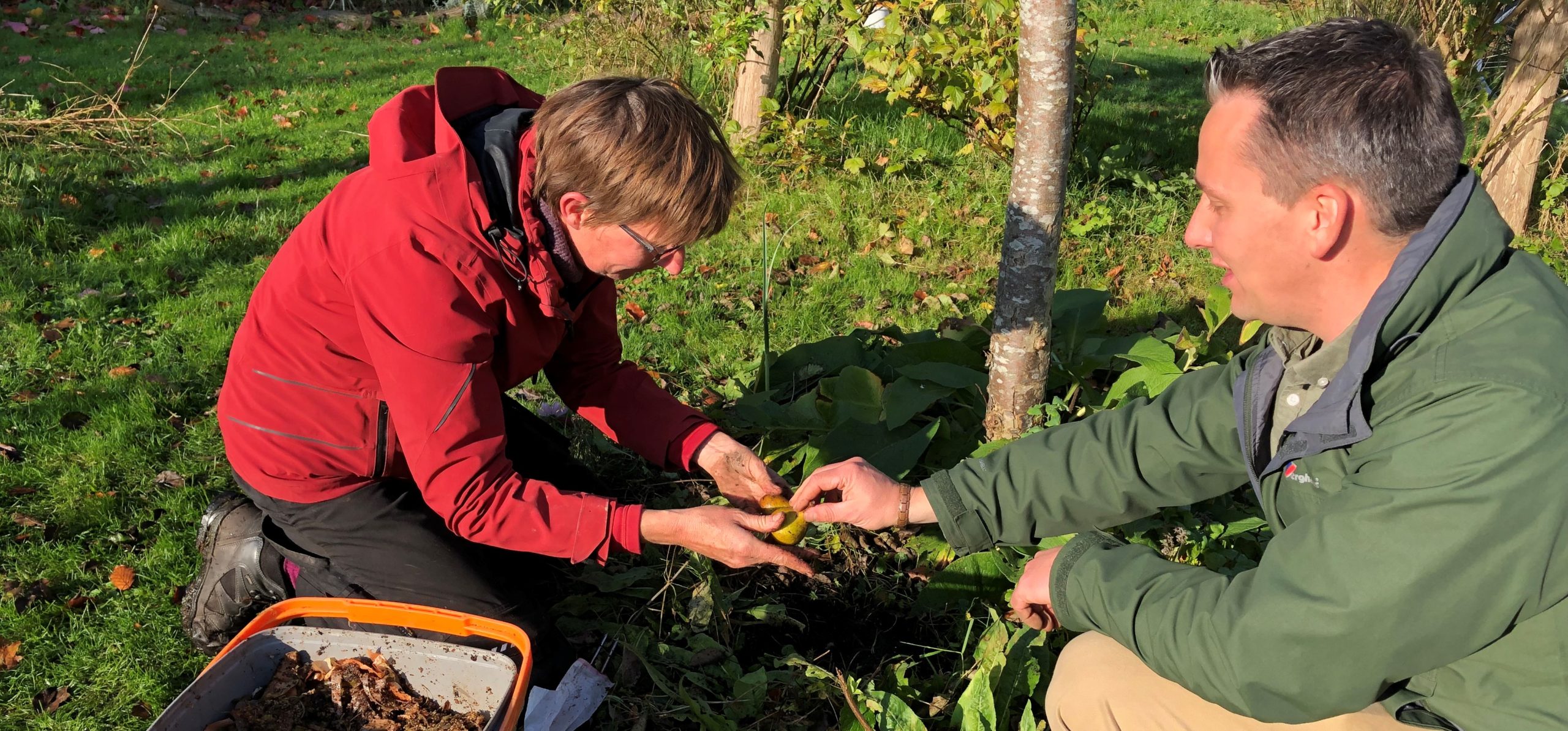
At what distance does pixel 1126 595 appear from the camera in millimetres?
1932

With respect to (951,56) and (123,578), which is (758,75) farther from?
(123,578)

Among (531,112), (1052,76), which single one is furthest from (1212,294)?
(531,112)

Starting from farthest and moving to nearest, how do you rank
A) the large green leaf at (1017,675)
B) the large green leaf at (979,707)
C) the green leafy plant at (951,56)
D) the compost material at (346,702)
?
the green leafy plant at (951,56) → the large green leaf at (1017,675) → the large green leaf at (979,707) → the compost material at (346,702)

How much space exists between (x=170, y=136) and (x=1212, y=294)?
7010 mm

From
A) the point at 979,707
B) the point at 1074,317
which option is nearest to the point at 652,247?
the point at 979,707

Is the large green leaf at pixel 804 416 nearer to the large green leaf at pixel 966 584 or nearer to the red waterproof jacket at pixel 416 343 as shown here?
the large green leaf at pixel 966 584

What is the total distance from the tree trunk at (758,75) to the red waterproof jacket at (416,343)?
344cm

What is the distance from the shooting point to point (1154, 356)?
3504 millimetres

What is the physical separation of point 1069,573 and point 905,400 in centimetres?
146

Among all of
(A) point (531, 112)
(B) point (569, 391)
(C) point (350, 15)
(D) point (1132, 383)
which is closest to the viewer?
(A) point (531, 112)

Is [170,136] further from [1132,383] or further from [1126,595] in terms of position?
[1126,595]

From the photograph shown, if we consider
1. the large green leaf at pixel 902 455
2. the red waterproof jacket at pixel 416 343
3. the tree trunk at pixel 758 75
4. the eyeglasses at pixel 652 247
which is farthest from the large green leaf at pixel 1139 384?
the tree trunk at pixel 758 75

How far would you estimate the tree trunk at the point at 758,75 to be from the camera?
5910 millimetres

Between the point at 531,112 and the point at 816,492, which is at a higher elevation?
the point at 531,112
